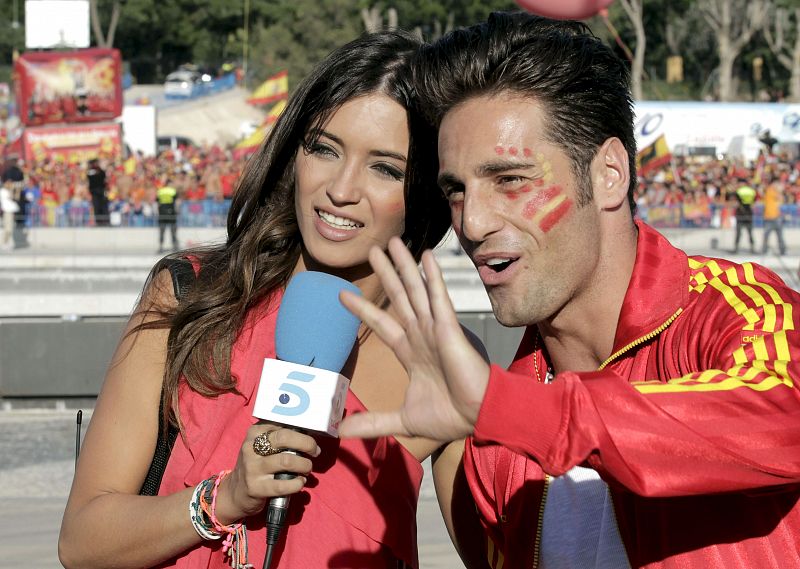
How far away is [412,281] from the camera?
207 centimetres

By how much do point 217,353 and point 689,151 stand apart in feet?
96.4

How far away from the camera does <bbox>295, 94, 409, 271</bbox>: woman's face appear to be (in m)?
3.25

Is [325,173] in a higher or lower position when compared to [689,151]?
higher

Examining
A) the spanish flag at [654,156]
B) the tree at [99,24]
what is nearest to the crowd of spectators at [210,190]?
the spanish flag at [654,156]

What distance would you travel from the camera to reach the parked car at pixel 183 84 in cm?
6244

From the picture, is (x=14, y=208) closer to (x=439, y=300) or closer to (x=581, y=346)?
(x=581, y=346)

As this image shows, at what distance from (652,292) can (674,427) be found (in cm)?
56

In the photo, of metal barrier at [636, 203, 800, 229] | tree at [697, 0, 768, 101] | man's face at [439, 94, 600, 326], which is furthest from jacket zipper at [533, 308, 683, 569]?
tree at [697, 0, 768, 101]

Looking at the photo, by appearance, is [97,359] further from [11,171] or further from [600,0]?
[11,171]

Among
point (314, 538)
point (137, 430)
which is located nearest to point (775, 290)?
point (314, 538)

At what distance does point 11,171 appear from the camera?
2381cm

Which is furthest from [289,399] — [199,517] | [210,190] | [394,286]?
[210,190]

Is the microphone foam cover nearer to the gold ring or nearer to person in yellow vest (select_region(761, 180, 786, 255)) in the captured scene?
the gold ring

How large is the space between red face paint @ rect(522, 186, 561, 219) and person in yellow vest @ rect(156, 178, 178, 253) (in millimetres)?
14921
